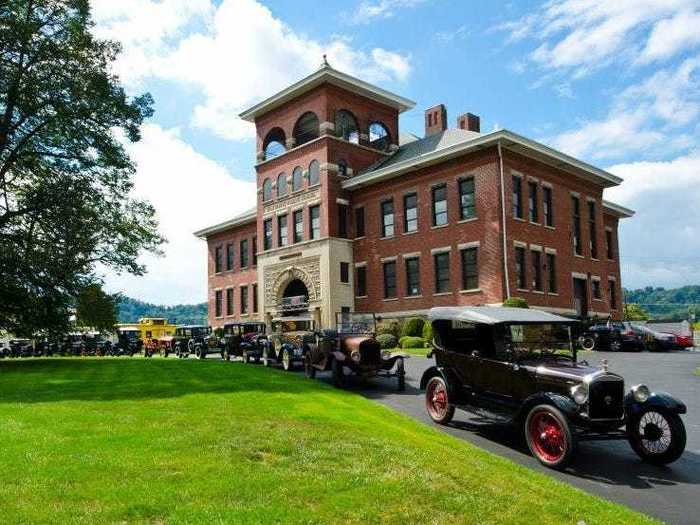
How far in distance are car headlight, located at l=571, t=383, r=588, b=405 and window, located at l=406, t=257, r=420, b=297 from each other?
2560 centimetres

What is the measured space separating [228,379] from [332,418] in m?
6.48

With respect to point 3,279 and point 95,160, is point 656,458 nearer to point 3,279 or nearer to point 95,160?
point 3,279

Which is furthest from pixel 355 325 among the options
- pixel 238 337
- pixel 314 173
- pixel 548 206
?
pixel 314 173

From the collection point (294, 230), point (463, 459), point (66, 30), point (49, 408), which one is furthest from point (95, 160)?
point (463, 459)

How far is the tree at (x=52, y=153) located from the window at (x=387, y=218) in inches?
578

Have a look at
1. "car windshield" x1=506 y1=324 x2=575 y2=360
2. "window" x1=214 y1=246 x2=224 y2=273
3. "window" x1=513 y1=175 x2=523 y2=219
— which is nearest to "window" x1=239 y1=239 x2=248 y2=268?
"window" x1=214 y1=246 x2=224 y2=273

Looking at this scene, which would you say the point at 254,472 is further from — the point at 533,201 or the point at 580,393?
the point at 533,201

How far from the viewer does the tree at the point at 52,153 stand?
77.8ft

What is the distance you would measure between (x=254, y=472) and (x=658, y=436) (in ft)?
18.8

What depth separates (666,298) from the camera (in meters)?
164

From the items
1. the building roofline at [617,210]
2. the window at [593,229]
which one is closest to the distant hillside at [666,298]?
the building roofline at [617,210]

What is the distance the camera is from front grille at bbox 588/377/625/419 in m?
8.30

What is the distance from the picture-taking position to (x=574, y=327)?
10211 millimetres

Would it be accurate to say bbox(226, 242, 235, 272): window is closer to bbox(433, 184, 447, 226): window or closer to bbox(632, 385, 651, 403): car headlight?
bbox(433, 184, 447, 226): window
